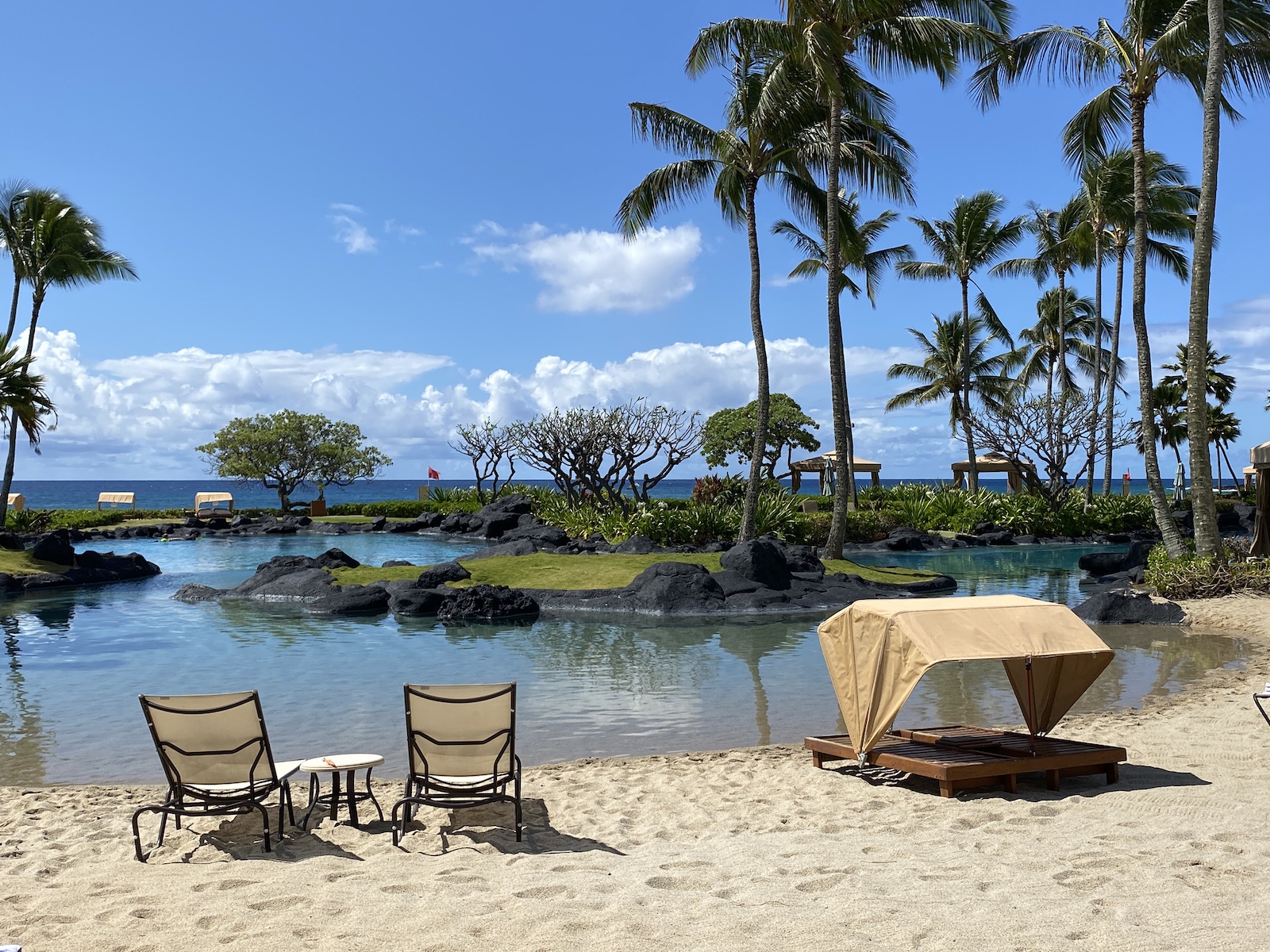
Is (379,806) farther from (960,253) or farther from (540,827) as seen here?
(960,253)

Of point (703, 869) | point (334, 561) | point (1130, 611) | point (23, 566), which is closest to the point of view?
point (703, 869)

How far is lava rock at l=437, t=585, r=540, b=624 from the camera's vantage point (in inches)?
Result: 742

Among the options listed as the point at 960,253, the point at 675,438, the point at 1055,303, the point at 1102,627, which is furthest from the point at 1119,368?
the point at 1102,627

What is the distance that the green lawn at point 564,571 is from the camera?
21.3m

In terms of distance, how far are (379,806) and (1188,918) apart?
191 inches

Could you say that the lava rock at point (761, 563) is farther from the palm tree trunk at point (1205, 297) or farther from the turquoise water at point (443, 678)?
the palm tree trunk at point (1205, 297)

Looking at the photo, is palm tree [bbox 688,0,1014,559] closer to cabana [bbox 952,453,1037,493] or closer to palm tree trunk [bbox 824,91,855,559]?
palm tree trunk [bbox 824,91,855,559]

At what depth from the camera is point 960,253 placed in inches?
1614

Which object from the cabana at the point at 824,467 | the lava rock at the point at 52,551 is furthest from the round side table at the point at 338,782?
the cabana at the point at 824,467

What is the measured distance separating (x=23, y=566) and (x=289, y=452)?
29505 millimetres

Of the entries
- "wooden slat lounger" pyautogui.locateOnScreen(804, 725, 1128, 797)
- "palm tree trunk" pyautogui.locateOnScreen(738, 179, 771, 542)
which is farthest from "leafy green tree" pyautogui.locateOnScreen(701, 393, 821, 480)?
"wooden slat lounger" pyautogui.locateOnScreen(804, 725, 1128, 797)

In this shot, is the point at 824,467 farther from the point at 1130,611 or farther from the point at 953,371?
the point at 1130,611

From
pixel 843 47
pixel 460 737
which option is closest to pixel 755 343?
pixel 843 47

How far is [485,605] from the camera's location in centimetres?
1900
